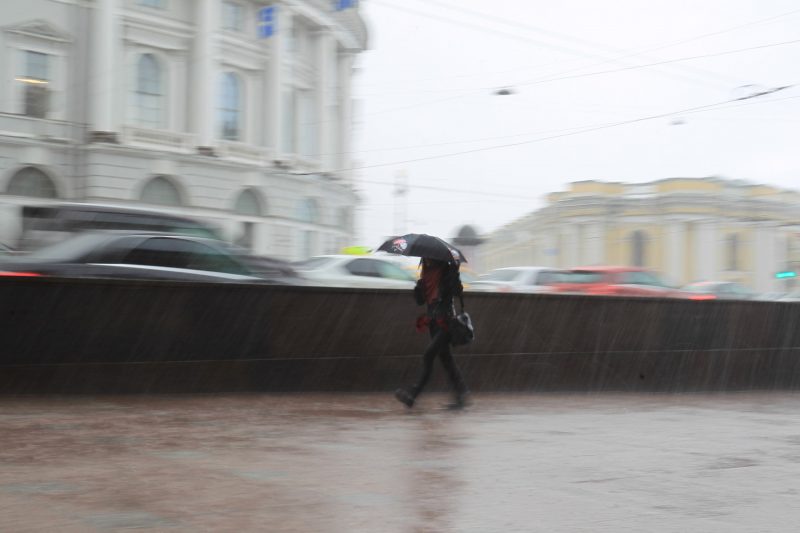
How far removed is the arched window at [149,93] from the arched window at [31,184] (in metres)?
4.62

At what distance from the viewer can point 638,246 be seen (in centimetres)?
5550

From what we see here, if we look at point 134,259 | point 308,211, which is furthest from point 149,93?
point 134,259

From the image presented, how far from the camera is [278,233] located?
1617 inches

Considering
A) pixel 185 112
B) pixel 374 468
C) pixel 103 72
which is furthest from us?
pixel 185 112

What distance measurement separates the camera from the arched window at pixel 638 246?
5490 cm

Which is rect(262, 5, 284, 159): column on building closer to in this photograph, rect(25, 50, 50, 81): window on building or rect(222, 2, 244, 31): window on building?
rect(222, 2, 244, 31): window on building

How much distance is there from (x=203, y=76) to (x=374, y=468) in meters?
34.6

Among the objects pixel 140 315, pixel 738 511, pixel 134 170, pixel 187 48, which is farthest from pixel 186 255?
pixel 187 48

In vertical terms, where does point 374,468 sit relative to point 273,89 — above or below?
below

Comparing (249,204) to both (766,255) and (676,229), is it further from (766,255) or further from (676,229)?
(766,255)

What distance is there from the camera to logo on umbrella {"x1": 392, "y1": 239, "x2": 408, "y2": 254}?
9.32 meters

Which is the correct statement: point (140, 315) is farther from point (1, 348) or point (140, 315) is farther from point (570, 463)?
point (570, 463)

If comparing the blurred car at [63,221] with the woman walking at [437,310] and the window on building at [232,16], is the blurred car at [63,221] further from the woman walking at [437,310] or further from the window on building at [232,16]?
the window on building at [232,16]

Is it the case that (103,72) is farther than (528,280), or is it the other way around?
(103,72)
